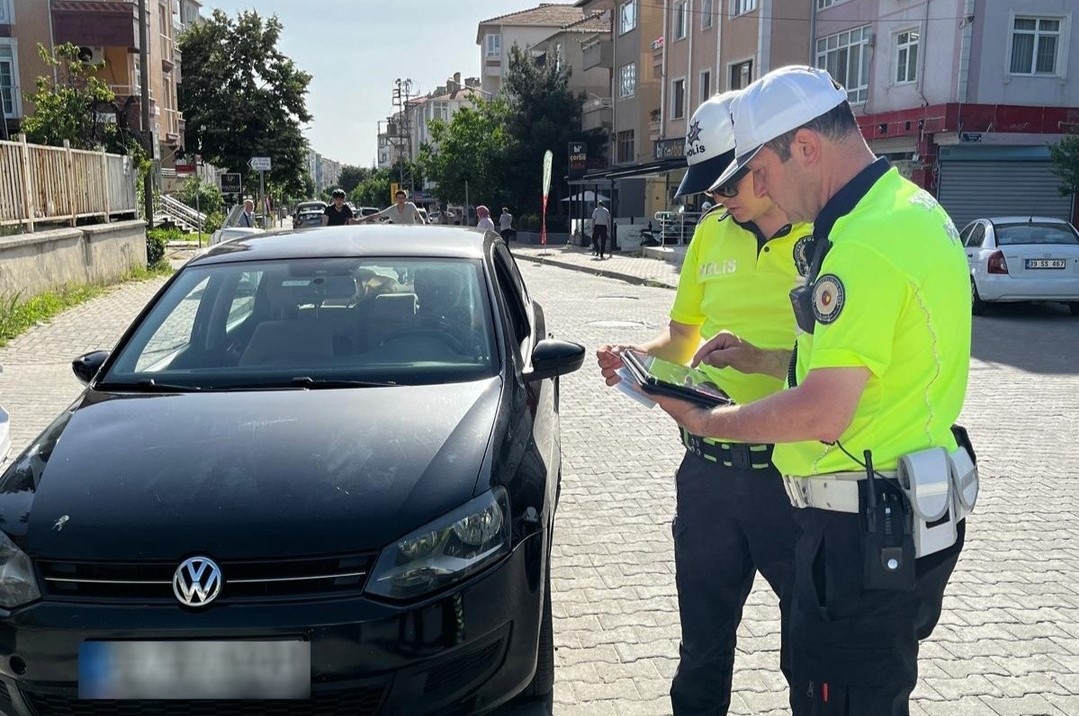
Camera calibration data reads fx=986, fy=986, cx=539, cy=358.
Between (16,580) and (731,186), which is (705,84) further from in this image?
(16,580)

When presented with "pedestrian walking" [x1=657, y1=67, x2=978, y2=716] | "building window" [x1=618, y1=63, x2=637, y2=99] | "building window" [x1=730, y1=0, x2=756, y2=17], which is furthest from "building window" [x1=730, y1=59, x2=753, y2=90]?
"pedestrian walking" [x1=657, y1=67, x2=978, y2=716]

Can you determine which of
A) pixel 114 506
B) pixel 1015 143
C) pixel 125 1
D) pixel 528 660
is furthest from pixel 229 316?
pixel 125 1

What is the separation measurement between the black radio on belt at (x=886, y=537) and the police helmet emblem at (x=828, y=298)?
12.5 inches

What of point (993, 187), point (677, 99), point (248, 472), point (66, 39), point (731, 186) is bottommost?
point (248, 472)

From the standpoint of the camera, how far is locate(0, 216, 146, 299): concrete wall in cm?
1327

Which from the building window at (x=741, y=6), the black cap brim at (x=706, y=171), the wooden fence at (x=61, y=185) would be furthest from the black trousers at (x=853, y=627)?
the building window at (x=741, y=6)

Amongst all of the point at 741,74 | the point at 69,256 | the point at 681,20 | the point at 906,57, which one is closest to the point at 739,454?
the point at 69,256

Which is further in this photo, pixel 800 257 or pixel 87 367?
pixel 87 367

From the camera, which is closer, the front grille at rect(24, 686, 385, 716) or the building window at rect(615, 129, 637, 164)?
the front grille at rect(24, 686, 385, 716)

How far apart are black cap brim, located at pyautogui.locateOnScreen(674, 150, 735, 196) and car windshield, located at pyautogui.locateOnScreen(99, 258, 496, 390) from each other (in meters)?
1.32

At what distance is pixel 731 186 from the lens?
2.48 metres

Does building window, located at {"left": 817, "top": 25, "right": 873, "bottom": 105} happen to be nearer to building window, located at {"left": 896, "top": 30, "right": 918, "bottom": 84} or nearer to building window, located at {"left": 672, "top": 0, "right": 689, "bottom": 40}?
building window, located at {"left": 896, "top": 30, "right": 918, "bottom": 84}

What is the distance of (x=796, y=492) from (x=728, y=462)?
1.64 ft

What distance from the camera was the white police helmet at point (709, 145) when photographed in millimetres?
2664
